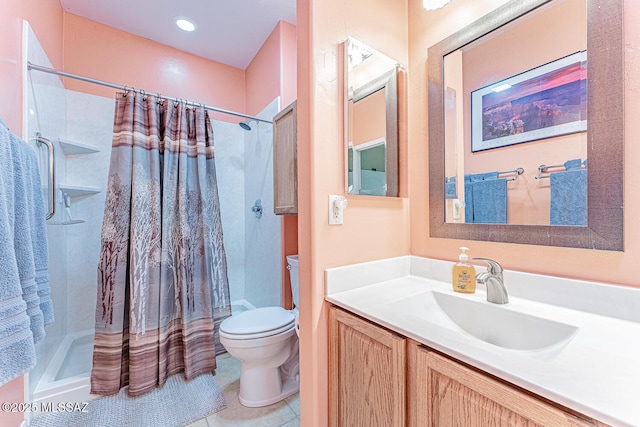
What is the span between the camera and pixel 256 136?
2.55 metres

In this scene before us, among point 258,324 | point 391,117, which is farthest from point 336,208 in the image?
point 258,324

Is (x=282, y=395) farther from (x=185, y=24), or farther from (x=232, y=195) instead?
(x=185, y=24)

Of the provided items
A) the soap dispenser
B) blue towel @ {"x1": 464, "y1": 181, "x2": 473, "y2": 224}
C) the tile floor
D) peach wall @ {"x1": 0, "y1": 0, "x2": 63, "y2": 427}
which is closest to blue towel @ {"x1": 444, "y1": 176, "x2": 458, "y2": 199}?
blue towel @ {"x1": 464, "y1": 181, "x2": 473, "y2": 224}

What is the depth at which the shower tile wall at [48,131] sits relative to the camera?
1.41 m

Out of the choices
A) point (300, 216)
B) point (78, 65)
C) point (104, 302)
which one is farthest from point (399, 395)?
point (78, 65)

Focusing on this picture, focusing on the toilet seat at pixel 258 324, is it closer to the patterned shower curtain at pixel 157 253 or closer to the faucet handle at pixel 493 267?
the patterned shower curtain at pixel 157 253

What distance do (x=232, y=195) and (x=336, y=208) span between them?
77.6 inches

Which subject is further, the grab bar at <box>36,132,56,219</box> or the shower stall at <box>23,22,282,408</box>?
the shower stall at <box>23,22,282,408</box>

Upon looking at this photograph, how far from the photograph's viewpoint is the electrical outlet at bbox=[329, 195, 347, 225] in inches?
42.2

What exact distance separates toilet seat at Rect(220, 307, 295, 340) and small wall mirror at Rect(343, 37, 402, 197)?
3.17 ft

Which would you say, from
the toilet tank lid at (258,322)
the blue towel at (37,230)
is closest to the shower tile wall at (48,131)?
the blue towel at (37,230)

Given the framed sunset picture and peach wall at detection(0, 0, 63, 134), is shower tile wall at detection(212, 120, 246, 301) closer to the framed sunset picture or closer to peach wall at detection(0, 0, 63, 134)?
peach wall at detection(0, 0, 63, 134)

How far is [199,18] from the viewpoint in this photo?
207cm

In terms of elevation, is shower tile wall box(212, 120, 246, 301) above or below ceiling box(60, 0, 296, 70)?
below
